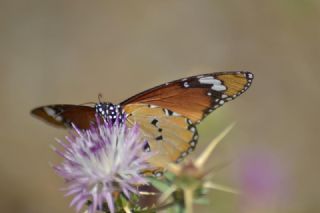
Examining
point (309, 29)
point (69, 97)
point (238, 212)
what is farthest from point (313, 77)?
point (69, 97)

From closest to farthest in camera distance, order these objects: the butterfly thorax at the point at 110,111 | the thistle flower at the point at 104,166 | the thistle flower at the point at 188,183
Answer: the thistle flower at the point at 188,183
the thistle flower at the point at 104,166
the butterfly thorax at the point at 110,111

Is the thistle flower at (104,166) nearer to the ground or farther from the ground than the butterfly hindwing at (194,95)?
nearer to the ground

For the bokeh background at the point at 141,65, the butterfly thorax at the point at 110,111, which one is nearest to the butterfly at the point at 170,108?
the butterfly thorax at the point at 110,111

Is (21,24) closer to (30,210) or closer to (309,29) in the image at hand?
(30,210)

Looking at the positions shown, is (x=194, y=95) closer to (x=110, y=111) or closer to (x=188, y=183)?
(x=110, y=111)

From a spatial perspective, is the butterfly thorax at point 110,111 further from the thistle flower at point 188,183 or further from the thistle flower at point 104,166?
the thistle flower at point 188,183

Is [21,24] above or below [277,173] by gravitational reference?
above

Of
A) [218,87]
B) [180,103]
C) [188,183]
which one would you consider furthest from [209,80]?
[188,183]
